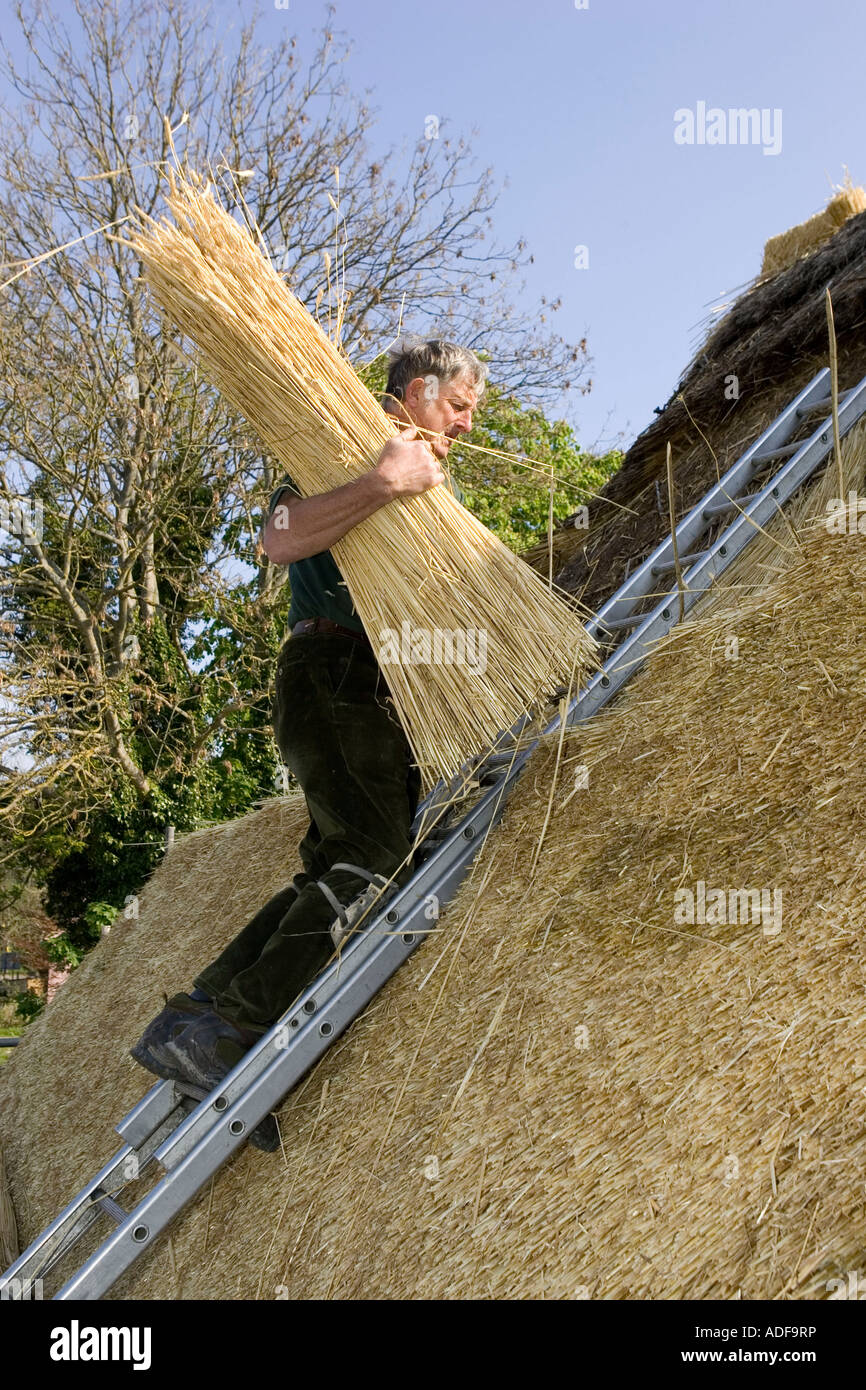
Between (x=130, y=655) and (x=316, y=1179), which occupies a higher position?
(x=130, y=655)

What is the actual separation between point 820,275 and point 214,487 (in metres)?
10.3

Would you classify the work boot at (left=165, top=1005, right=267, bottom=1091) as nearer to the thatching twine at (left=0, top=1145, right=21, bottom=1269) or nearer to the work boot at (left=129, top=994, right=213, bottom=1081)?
the work boot at (left=129, top=994, right=213, bottom=1081)

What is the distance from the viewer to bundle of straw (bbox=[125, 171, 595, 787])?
257 centimetres

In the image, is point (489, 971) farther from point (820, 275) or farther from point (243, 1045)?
point (820, 275)

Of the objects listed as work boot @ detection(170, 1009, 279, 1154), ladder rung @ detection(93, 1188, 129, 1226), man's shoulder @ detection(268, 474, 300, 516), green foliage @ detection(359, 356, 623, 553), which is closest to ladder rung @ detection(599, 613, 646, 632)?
man's shoulder @ detection(268, 474, 300, 516)

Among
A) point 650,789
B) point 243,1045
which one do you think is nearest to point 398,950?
point 243,1045

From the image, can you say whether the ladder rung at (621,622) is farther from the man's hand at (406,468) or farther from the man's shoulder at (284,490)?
the man's shoulder at (284,490)

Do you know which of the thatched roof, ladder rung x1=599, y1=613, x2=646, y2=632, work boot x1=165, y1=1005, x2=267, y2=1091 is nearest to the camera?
work boot x1=165, y1=1005, x2=267, y2=1091

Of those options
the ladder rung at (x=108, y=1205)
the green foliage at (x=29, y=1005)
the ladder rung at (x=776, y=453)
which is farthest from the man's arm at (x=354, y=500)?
the green foliage at (x=29, y=1005)

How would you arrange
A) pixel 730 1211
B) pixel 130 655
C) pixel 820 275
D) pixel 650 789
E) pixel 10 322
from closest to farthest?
1. pixel 730 1211
2. pixel 650 789
3. pixel 820 275
4. pixel 10 322
5. pixel 130 655

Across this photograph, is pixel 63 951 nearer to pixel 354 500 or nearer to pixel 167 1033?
pixel 167 1033

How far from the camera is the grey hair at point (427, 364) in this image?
2914 mm

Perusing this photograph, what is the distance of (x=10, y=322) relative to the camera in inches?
493

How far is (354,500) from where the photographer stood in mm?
2576
